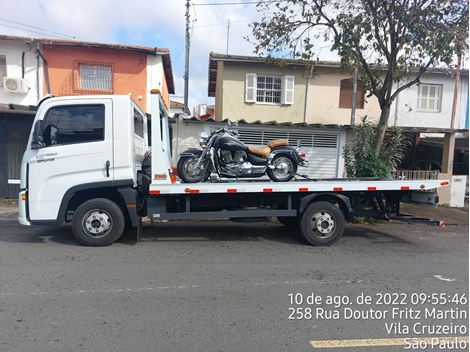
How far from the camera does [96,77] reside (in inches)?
585

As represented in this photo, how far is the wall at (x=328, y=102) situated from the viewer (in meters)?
15.6

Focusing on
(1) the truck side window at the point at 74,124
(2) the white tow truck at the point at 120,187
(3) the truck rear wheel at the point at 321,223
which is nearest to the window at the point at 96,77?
(2) the white tow truck at the point at 120,187

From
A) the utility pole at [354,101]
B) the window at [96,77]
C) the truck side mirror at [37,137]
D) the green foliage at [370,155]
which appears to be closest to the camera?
the truck side mirror at [37,137]

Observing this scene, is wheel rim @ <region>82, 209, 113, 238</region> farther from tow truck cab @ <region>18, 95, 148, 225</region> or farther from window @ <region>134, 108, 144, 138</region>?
window @ <region>134, 108, 144, 138</region>

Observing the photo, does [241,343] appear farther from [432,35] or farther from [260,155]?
[432,35]

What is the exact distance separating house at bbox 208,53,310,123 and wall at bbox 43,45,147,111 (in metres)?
3.15

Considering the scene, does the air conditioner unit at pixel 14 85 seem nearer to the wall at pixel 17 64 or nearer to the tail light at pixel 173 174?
the wall at pixel 17 64

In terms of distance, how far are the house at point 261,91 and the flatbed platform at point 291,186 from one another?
9.33 metres

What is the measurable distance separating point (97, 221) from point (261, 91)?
36.4 feet

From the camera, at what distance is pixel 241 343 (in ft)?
10.3

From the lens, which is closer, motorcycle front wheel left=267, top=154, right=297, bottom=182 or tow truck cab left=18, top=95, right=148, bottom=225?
tow truck cab left=18, top=95, right=148, bottom=225

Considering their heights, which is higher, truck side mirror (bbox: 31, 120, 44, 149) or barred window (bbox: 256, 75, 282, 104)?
barred window (bbox: 256, 75, 282, 104)

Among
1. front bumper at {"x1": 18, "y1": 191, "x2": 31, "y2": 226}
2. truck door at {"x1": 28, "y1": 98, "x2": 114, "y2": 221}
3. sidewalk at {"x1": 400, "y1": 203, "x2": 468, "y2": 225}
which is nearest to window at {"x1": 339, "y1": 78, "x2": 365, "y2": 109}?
sidewalk at {"x1": 400, "y1": 203, "x2": 468, "y2": 225}

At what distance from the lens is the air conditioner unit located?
1393 cm
